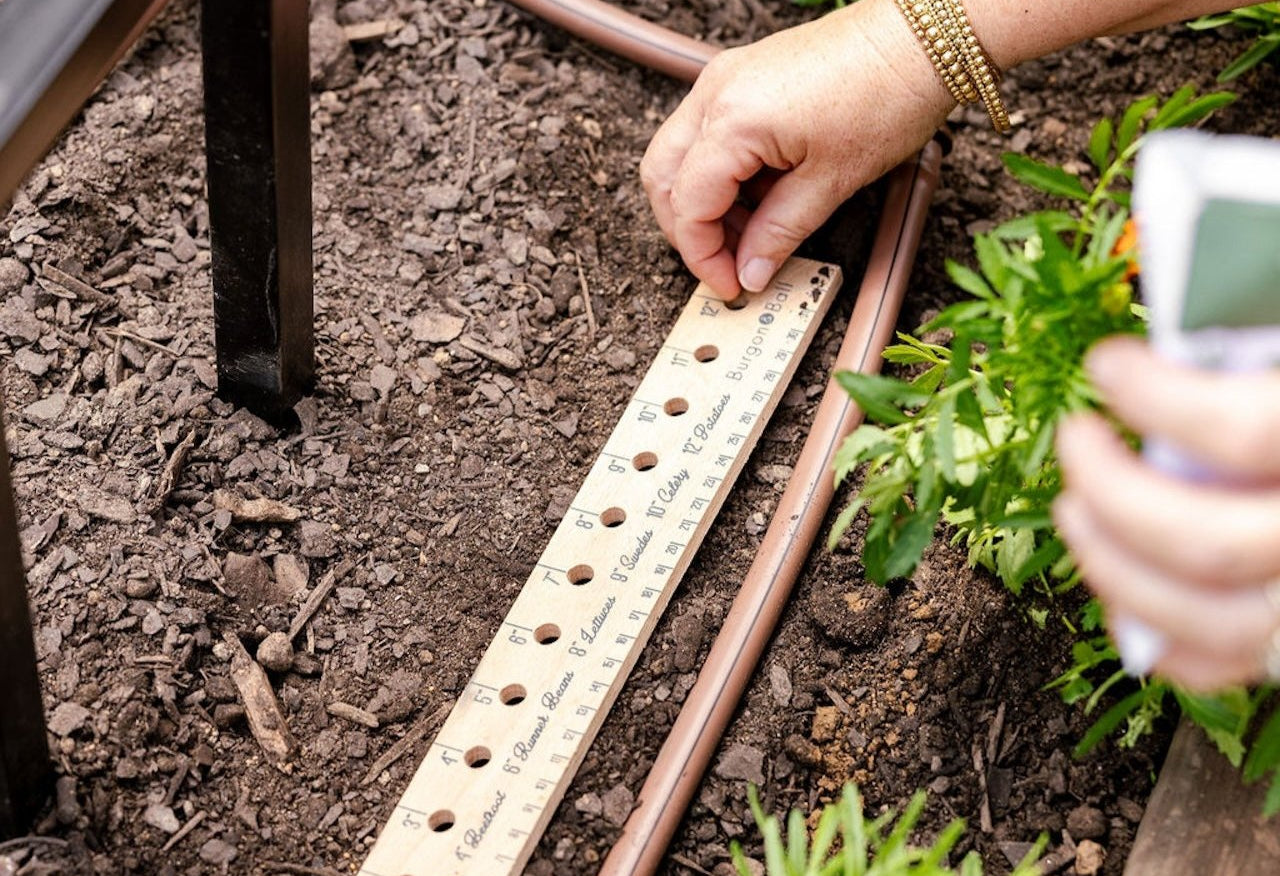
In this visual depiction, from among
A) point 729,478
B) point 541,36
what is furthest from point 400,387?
point 541,36

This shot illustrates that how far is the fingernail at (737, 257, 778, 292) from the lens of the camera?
6.27 ft

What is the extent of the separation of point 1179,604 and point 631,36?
1413 millimetres

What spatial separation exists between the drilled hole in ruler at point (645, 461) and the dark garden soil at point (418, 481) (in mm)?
79

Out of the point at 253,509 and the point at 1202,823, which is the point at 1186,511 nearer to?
the point at 1202,823

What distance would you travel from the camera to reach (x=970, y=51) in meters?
1.75

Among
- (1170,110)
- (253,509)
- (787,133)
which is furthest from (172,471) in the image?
(1170,110)

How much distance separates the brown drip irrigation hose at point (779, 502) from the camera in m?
1.57

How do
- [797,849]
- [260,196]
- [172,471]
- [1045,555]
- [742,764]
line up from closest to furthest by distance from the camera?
[797,849] → [1045,555] → [260,196] → [742,764] → [172,471]

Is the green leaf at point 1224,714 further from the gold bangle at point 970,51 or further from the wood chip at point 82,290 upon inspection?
the wood chip at point 82,290

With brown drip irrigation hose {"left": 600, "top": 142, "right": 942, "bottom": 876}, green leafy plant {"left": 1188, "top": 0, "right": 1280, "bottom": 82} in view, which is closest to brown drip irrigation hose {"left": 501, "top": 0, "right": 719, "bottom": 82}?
brown drip irrigation hose {"left": 600, "top": 142, "right": 942, "bottom": 876}

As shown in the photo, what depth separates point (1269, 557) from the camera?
3.03ft

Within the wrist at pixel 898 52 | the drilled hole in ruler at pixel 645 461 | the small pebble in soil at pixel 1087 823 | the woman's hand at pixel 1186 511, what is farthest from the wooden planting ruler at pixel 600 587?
the woman's hand at pixel 1186 511

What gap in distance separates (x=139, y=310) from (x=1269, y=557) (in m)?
1.46

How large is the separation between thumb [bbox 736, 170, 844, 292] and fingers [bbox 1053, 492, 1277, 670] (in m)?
0.92
